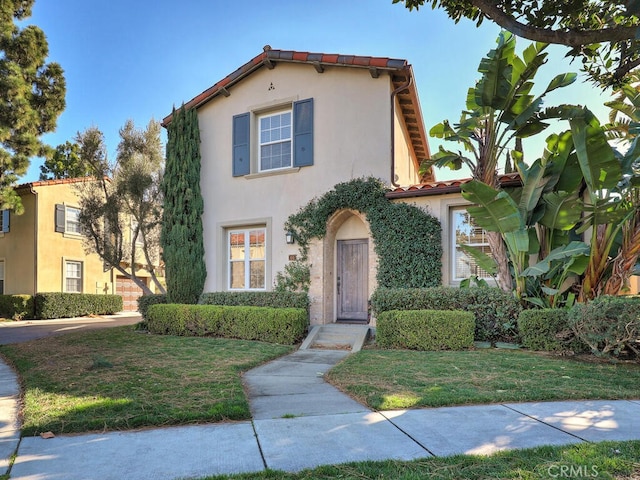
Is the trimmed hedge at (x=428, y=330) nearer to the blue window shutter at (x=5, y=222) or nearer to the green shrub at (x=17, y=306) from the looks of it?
the green shrub at (x=17, y=306)

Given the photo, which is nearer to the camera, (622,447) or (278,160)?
(622,447)

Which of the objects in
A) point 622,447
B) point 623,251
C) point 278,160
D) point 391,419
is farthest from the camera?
point 278,160

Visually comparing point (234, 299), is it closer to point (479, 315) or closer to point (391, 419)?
point (479, 315)

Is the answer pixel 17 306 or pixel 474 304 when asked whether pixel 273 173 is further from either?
pixel 17 306

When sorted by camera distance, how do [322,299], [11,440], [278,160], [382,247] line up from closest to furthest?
1. [11,440]
2. [382,247]
3. [322,299]
4. [278,160]

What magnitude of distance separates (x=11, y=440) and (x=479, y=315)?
8225 millimetres

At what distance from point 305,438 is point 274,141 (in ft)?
34.5

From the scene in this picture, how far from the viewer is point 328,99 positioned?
12.2 metres

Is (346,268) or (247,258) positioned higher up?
(247,258)

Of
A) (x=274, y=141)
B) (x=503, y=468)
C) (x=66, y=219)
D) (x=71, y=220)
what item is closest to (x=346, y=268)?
(x=274, y=141)

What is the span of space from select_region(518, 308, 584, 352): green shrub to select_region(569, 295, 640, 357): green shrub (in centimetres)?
58

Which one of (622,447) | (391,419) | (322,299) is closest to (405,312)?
(322,299)

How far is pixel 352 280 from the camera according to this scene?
12.0 metres

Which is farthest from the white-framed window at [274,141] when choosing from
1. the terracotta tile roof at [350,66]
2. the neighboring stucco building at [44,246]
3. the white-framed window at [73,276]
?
the white-framed window at [73,276]
